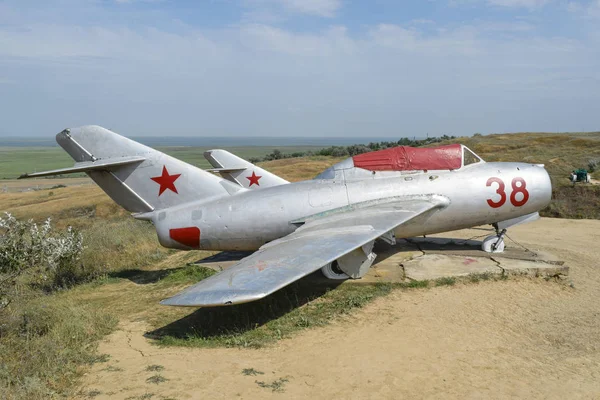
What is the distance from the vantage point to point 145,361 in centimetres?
667

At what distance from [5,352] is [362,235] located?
20.2ft

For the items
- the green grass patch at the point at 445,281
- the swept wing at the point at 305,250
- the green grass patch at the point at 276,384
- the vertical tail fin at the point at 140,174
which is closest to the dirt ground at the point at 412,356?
the green grass patch at the point at 276,384

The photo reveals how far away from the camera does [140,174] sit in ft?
35.8

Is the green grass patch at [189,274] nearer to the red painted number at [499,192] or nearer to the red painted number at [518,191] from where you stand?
the red painted number at [499,192]

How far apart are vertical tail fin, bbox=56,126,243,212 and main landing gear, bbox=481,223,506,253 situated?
664 cm

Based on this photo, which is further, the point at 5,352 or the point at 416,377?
the point at 5,352

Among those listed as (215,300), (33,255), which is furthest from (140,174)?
(215,300)

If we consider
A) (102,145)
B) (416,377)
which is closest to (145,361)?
(416,377)

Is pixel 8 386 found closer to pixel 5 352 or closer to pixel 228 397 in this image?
pixel 5 352

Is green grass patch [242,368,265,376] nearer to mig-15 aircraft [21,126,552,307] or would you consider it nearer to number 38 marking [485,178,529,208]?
Result: mig-15 aircraft [21,126,552,307]

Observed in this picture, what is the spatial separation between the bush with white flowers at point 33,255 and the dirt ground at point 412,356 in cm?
302

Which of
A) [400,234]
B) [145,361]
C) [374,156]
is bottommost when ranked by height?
[145,361]

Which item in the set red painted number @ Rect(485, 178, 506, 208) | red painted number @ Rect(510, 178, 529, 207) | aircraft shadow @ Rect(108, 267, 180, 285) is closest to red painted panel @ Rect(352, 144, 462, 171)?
red painted number @ Rect(485, 178, 506, 208)

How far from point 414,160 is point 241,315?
18.6 feet
